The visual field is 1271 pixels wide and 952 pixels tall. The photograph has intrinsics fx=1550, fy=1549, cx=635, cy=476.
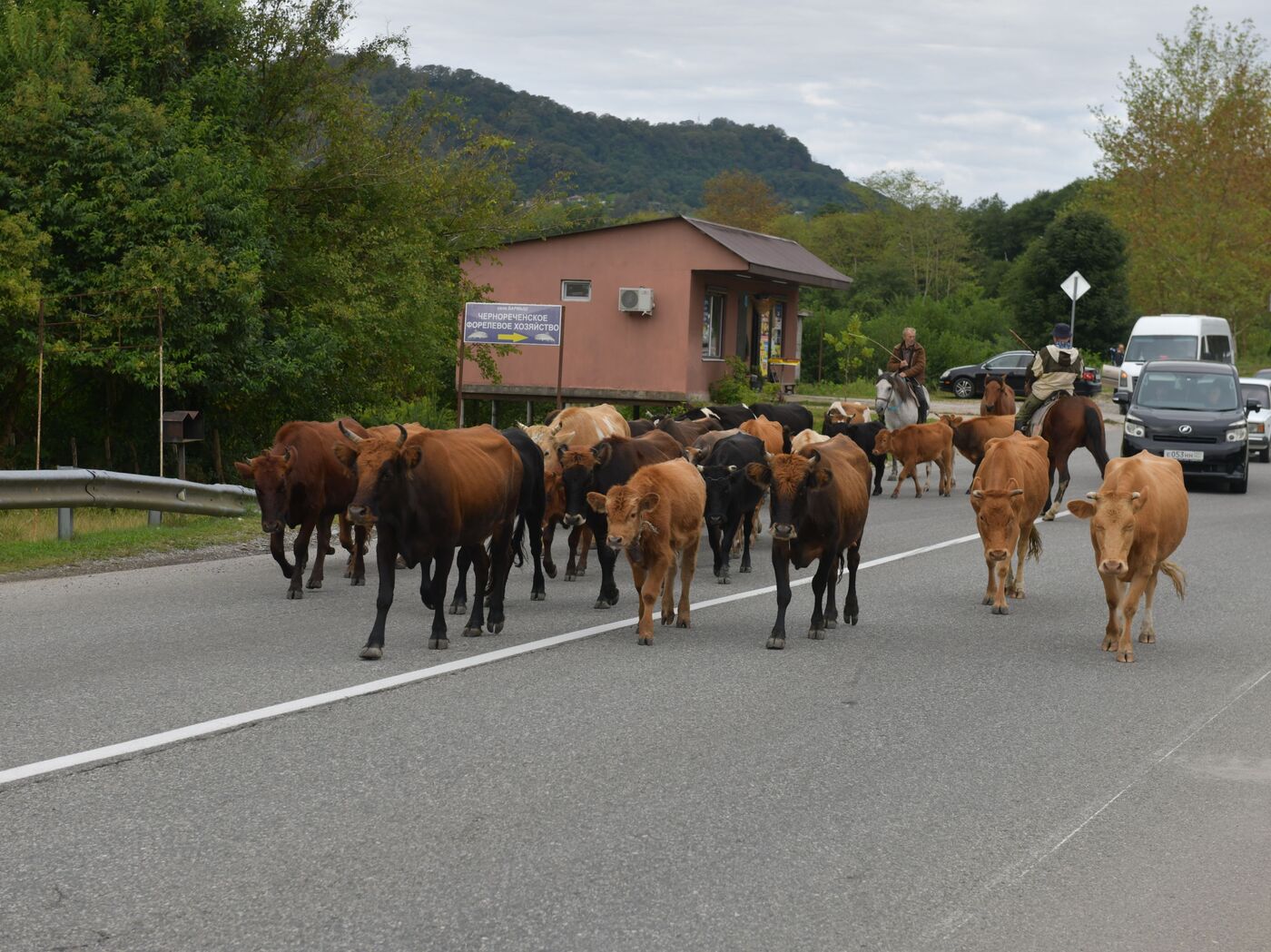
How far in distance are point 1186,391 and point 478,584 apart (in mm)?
18381

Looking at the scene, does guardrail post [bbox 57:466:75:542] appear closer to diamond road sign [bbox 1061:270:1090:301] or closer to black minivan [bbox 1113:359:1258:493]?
black minivan [bbox 1113:359:1258:493]

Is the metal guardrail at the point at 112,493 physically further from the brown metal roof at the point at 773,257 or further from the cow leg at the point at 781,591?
the brown metal roof at the point at 773,257

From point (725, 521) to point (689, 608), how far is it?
1.84 m

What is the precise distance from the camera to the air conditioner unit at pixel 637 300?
1572 inches

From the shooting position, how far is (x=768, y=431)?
18781 mm

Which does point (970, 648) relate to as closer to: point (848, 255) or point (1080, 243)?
point (1080, 243)

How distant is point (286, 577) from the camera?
531 inches

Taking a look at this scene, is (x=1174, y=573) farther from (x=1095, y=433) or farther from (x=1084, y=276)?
(x=1084, y=276)

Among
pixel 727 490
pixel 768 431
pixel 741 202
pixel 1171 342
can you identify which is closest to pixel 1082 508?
pixel 727 490

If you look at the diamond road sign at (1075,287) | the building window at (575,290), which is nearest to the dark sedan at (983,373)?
the diamond road sign at (1075,287)

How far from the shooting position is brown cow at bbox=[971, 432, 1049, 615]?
1234 cm

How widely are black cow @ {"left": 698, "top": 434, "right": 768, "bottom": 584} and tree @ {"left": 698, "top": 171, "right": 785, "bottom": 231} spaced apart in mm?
91218

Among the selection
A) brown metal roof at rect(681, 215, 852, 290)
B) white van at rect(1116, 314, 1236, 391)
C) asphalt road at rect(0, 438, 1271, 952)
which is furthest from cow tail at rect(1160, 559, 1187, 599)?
white van at rect(1116, 314, 1236, 391)

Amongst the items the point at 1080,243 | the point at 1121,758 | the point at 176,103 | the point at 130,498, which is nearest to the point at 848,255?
the point at 1080,243
